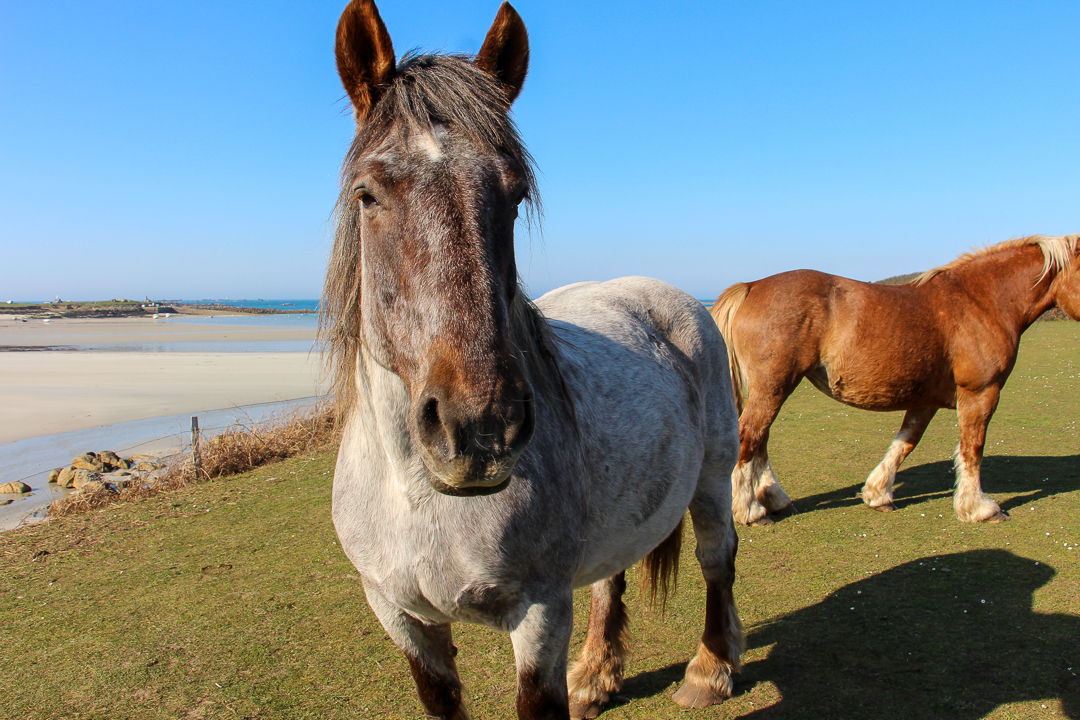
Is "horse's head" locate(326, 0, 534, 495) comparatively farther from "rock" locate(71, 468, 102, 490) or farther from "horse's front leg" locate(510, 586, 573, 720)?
"rock" locate(71, 468, 102, 490)

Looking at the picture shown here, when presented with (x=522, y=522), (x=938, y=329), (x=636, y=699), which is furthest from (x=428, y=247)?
(x=938, y=329)

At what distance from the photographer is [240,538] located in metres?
4.86

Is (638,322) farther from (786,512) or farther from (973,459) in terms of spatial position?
(973,459)

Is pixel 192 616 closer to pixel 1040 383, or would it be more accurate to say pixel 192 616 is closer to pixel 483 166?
pixel 483 166

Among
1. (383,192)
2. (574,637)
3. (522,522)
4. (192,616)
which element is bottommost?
(574,637)

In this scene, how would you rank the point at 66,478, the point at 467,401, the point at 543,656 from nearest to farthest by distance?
1. the point at 467,401
2. the point at 543,656
3. the point at 66,478

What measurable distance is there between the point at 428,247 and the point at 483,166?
255 mm

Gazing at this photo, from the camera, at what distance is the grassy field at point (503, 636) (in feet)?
9.25

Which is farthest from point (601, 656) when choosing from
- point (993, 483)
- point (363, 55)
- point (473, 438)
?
point (993, 483)

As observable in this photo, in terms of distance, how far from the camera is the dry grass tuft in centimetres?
577

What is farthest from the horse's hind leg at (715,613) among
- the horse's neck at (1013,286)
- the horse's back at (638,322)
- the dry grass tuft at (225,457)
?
the horse's neck at (1013,286)

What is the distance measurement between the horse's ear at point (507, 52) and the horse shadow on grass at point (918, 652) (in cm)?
286

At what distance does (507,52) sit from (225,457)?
6.66m

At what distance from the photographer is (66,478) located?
707cm
